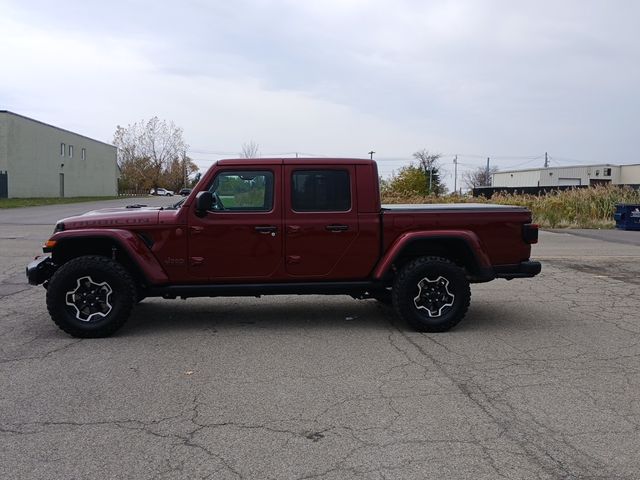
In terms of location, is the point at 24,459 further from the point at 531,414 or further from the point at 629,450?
the point at 629,450

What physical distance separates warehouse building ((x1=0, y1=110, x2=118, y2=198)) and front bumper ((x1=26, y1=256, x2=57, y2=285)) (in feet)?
154

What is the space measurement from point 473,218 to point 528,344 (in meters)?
1.47

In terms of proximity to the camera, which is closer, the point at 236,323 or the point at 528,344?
the point at 528,344

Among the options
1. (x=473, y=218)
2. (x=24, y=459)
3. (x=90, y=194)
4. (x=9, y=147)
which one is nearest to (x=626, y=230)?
(x=473, y=218)

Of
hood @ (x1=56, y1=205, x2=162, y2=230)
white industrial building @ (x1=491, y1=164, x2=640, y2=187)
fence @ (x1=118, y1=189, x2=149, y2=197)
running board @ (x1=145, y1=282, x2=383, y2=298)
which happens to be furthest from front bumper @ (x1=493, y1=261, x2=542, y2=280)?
fence @ (x1=118, y1=189, x2=149, y2=197)

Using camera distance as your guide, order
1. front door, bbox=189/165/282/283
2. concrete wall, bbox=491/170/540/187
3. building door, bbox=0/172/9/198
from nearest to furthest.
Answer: front door, bbox=189/165/282/283, building door, bbox=0/172/9/198, concrete wall, bbox=491/170/540/187

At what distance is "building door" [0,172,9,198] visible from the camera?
156 ft

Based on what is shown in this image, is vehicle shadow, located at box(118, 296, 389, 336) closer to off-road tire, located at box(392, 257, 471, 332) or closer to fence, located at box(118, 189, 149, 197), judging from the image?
off-road tire, located at box(392, 257, 471, 332)

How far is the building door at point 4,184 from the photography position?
1874 inches

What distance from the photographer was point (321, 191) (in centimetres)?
659

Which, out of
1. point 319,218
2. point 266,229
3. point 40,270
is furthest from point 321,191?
point 40,270

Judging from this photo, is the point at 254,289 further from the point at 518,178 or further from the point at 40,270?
the point at 518,178

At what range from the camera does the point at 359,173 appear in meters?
6.63

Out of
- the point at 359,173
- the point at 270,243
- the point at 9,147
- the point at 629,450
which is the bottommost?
the point at 629,450
